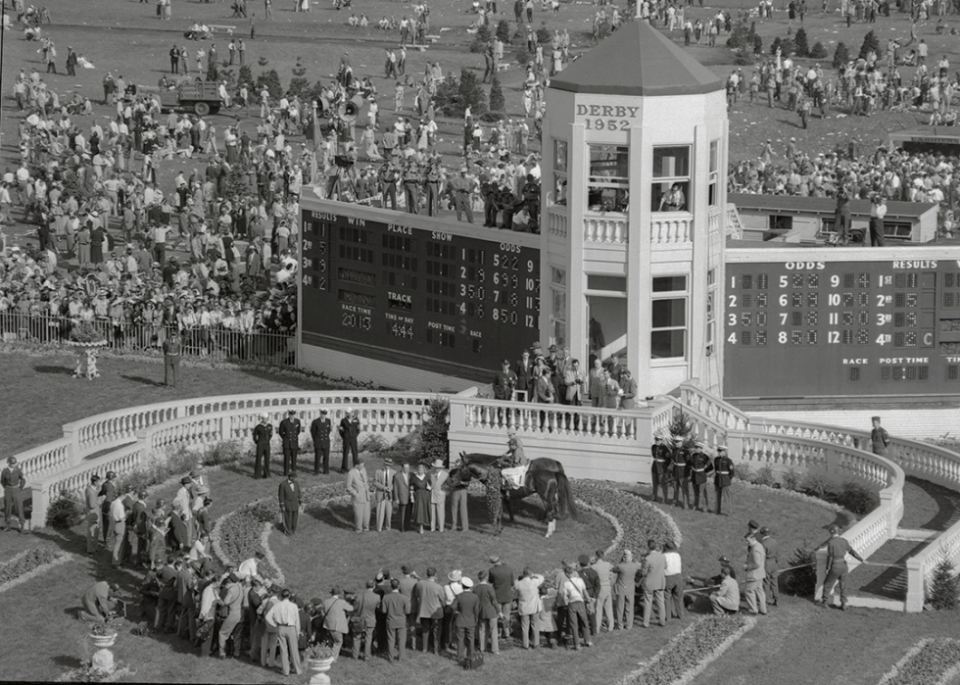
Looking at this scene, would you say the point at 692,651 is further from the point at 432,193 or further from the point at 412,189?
the point at 412,189

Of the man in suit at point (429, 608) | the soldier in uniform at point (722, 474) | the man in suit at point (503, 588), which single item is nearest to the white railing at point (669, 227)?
the soldier in uniform at point (722, 474)

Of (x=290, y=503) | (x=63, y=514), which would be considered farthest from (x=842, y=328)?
(x=63, y=514)

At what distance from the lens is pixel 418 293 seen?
5756 cm

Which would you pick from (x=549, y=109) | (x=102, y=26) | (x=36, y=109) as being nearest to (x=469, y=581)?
(x=549, y=109)

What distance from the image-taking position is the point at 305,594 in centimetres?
4219

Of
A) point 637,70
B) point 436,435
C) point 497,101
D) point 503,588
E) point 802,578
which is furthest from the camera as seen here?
point 497,101

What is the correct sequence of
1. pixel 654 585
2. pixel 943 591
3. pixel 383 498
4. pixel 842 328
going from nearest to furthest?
pixel 654 585 < pixel 943 591 < pixel 383 498 < pixel 842 328

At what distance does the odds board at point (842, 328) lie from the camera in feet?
178

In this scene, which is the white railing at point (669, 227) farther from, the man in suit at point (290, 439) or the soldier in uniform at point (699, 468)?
the man in suit at point (290, 439)

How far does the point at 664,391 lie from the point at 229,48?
49.8 metres

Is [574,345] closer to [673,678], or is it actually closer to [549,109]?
[549,109]

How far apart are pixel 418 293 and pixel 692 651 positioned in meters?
19.6

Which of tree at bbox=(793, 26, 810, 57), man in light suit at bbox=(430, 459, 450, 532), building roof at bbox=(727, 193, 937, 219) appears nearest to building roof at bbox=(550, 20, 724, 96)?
building roof at bbox=(727, 193, 937, 219)

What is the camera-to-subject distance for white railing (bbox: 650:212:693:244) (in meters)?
51.8
